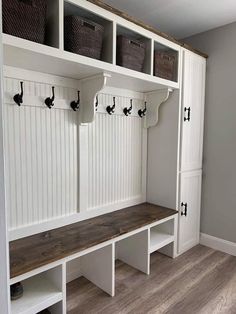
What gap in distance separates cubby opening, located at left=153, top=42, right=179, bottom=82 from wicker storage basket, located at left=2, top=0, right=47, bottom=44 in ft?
3.39

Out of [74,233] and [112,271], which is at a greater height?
[74,233]

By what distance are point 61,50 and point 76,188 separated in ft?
3.55

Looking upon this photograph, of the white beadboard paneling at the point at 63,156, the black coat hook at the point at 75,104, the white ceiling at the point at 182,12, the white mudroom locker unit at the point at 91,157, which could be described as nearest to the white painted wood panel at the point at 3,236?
the white mudroom locker unit at the point at 91,157

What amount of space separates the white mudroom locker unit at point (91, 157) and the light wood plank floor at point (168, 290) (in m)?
0.10

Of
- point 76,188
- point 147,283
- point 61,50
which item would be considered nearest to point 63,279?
point 76,188

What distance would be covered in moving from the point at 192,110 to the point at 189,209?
3.47 feet

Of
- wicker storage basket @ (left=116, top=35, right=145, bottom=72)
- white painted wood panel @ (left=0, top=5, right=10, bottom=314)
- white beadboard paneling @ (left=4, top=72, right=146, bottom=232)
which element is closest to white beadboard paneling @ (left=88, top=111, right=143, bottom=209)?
white beadboard paneling @ (left=4, top=72, right=146, bottom=232)

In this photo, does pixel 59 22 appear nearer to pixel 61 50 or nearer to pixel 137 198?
pixel 61 50

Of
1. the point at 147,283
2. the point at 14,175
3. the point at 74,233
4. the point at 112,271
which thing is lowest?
the point at 147,283

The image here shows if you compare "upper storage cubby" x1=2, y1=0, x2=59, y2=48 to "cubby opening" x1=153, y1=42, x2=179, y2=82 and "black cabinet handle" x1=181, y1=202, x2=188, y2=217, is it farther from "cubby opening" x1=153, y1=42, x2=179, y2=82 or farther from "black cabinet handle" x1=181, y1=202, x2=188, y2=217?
"black cabinet handle" x1=181, y1=202, x2=188, y2=217

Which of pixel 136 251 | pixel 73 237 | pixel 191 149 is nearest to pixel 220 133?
pixel 191 149

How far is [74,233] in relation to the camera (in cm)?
179

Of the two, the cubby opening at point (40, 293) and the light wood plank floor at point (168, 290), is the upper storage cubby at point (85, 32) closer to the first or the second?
the cubby opening at point (40, 293)

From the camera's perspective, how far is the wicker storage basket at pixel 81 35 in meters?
1.49
